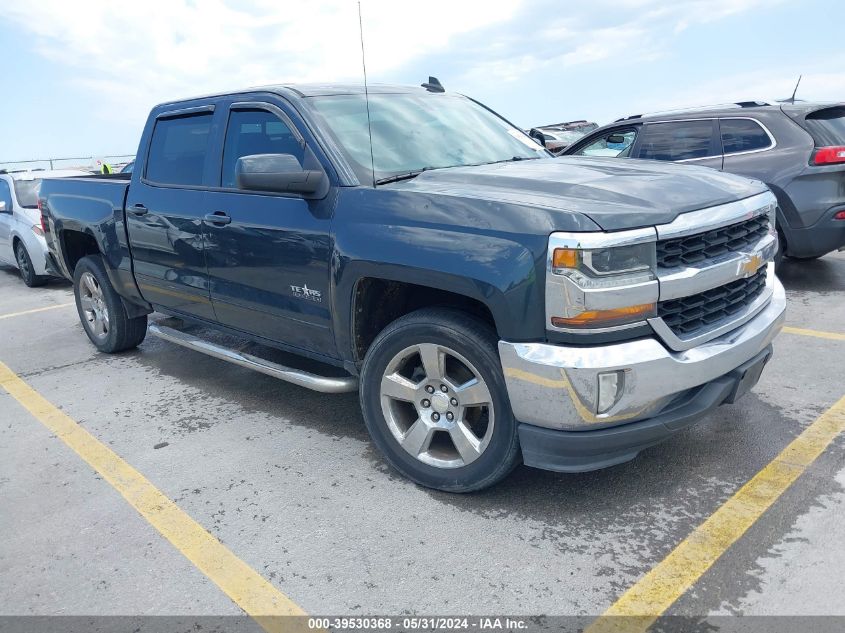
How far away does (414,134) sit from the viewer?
386cm

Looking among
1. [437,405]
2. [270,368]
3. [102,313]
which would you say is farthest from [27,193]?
[437,405]

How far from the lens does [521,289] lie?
8.83ft

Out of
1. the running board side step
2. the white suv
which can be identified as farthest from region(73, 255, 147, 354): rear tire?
the white suv

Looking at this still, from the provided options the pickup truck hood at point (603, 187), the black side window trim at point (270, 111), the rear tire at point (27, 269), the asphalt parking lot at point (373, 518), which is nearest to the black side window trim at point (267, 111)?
the black side window trim at point (270, 111)

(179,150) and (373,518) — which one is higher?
(179,150)

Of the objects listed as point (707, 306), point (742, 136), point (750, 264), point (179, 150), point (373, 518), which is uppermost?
point (179, 150)

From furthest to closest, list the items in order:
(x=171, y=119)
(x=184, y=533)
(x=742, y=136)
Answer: (x=742, y=136) → (x=171, y=119) → (x=184, y=533)

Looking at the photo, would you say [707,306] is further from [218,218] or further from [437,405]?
[218,218]

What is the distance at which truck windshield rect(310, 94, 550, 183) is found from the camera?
141 inches

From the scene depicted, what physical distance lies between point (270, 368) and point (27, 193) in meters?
7.79

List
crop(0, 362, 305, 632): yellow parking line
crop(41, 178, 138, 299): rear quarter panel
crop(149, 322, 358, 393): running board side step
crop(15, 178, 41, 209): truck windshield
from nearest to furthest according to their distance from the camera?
crop(0, 362, 305, 632): yellow parking line
crop(149, 322, 358, 393): running board side step
crop(41, 178, 138, 299): rear quarter panel
crop(15, 178, 41, 209): truck windshield

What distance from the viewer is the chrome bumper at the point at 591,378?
2629 millimetres

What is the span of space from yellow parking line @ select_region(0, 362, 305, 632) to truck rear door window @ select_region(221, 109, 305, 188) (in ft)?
5.59

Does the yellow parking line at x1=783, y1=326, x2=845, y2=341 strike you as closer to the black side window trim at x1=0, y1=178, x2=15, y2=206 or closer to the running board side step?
the running board side step
